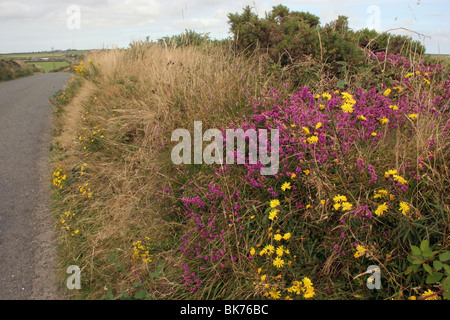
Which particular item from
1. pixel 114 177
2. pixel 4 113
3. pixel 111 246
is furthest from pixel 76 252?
pixel 4 113

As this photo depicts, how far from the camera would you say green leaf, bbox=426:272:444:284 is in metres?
1.93

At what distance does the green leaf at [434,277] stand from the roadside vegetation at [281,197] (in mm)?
11

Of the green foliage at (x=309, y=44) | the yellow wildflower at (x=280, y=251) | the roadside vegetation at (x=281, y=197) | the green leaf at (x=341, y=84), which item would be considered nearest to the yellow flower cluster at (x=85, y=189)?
the roadside vegetation at (x=281, y=197)

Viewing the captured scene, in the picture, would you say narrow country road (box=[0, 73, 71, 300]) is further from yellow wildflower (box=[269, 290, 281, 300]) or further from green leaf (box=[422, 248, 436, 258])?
green leaf (box=[422, 248, 436, 258])

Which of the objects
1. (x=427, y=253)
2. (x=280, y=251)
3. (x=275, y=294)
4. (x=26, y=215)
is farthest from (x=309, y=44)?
(x=26, y=215)

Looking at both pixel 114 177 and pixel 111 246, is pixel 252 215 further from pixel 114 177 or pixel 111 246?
pixel 114 177

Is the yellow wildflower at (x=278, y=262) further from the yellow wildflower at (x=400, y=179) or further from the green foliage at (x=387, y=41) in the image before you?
the green foliage at (x=387, y=41)

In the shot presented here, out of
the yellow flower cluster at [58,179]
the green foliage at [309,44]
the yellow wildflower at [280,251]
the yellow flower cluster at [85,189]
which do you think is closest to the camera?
the yellow wildflower at [280,251]

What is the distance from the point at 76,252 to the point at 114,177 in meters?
1.15

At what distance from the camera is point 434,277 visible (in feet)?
6.37

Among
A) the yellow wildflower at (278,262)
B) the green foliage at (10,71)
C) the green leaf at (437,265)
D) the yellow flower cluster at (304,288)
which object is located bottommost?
the yellow flower cluster at (304,288)

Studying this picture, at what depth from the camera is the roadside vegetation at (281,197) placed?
2271 millimetres

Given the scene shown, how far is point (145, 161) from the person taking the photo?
4.23m

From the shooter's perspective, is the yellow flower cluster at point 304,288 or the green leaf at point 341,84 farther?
the green leaf at point 341,84
